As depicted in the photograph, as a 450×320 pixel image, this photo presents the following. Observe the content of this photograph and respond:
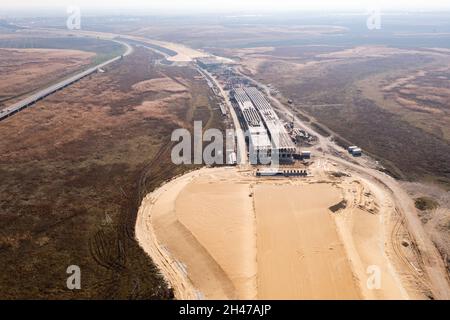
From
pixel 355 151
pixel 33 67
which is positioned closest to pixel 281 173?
pixel 355 151

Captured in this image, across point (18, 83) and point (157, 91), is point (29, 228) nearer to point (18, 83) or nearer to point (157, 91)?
point (157, 91)

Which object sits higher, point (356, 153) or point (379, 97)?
point (379, 97)

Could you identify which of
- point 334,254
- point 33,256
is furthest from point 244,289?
point 33,256

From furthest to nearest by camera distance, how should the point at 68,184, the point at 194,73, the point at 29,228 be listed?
the point at 194,73, the point at 68,184, the point at 29,228

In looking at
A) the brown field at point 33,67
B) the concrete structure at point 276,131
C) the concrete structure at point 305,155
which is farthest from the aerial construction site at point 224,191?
the brown field at point 33,67

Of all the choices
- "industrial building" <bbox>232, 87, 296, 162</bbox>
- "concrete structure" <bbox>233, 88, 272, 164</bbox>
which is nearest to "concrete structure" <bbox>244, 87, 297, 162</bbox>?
"industrial building" <bbox>232, 87, 296, 162</bbox>

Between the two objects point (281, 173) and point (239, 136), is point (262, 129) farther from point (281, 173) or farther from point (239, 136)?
point (281, 173)

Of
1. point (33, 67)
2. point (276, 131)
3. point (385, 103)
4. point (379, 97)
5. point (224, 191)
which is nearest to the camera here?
point (224, 191)
